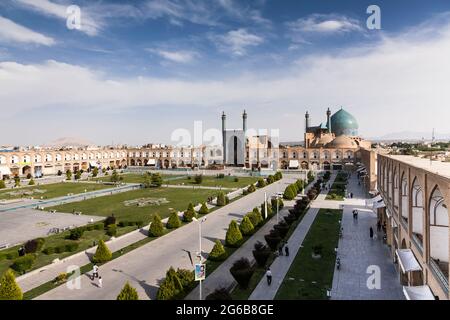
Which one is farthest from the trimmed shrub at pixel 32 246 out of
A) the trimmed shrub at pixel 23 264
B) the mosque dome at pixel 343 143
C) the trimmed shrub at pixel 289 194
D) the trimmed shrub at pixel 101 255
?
the mosque dome at pixel 343 143

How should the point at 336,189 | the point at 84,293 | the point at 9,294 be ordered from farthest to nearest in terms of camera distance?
1. the point at 336,189
2. the point at 84,293
3. the point at 9,294

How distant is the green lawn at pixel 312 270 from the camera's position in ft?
53.3

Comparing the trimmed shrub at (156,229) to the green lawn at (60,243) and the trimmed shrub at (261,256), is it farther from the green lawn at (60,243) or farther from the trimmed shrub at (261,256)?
the trimmed shrub at (261,256)

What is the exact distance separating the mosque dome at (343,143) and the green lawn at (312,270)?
55.9 metres

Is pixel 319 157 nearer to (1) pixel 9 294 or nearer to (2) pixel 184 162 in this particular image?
(2) pixel 184 162

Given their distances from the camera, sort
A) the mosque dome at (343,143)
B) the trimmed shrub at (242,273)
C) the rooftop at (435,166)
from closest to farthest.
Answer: the rooftop at (435,166), the trimmed shrub at (242,273), the mosque dome at (343,143)

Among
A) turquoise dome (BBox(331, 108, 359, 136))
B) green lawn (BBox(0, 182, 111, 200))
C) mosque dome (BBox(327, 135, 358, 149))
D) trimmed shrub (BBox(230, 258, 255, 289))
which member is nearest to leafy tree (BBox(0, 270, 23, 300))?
trimmed shrub (BBox(230, 258, 255, 289))

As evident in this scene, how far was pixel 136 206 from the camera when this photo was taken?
38.8 m

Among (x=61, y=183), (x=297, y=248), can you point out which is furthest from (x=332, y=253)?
(x=61, y=183)

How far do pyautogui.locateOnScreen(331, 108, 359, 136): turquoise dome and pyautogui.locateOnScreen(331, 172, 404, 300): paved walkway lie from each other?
207 feet

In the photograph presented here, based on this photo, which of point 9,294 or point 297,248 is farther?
point 297,248

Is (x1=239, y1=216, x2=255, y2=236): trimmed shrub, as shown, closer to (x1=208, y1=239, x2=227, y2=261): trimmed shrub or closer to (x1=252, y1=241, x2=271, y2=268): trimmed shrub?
(x1=208, y1=239, x2=227, y2=261): trimmed shrub

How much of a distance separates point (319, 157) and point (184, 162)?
37804mm
